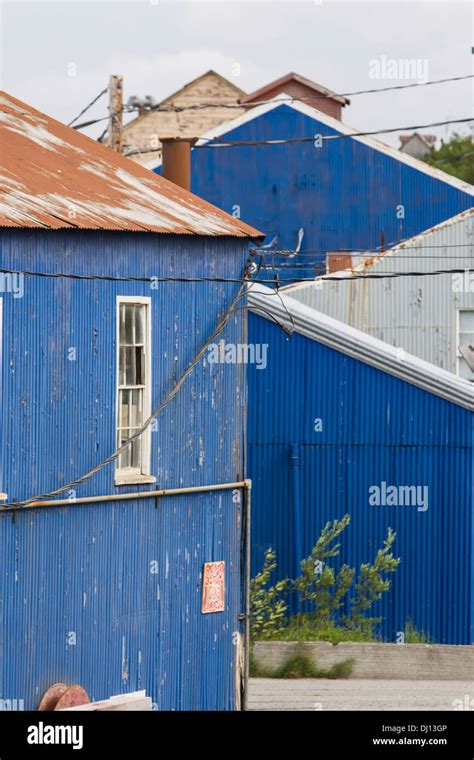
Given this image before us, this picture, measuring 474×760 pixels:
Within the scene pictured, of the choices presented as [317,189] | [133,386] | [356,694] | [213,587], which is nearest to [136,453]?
[133,386]

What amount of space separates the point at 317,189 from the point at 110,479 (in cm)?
2109

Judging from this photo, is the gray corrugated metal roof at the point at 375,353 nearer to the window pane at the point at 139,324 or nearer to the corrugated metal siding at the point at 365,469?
the corrugated metal siding at the point at 365,469

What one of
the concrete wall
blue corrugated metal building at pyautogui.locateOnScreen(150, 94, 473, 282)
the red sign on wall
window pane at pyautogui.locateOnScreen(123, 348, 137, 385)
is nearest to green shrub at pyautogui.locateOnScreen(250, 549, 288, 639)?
the concrete wall

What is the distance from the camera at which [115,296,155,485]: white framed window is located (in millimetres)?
16172

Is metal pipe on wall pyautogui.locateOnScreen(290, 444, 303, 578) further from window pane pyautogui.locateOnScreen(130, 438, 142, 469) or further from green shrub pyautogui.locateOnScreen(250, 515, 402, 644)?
window pane pyautogui.locateOnScreen(130, 438, 142, 469)

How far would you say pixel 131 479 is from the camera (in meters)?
16.2

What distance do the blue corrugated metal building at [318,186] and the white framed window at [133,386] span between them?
1944 cm

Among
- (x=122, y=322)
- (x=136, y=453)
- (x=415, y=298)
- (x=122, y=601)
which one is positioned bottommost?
(x=122, y=601)

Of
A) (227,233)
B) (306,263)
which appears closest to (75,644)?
(227,233)

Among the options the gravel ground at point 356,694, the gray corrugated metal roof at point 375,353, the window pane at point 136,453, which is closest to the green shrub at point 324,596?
the gravel ground at point 356,694

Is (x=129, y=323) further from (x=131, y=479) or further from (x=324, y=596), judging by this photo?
(x=324, y=596)

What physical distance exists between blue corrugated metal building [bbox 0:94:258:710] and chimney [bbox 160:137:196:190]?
202cm

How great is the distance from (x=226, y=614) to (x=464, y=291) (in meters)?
16.1

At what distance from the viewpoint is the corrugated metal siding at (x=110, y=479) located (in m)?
14.8
